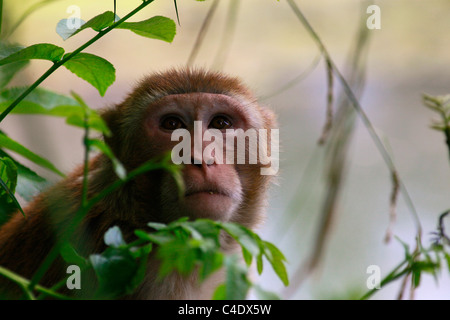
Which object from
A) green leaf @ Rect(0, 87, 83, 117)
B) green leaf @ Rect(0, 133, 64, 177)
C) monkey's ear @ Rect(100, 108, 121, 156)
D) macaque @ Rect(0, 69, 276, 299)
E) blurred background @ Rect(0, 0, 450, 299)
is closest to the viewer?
green leaf @ Rect(0, 133, 64, 177)

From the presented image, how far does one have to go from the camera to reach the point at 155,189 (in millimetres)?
2793

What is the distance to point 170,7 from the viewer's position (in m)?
5.26

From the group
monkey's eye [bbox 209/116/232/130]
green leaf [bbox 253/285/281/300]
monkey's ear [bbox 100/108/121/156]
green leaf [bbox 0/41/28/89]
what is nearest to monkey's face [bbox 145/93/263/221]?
monkey's eye [bbox 209/116/232/130]

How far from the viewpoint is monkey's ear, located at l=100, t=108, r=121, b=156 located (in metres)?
2.97

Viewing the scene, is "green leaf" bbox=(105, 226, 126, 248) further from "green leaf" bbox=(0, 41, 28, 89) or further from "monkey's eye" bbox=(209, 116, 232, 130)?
"monkey's eye" bbox=(209, 116, 232, 130)

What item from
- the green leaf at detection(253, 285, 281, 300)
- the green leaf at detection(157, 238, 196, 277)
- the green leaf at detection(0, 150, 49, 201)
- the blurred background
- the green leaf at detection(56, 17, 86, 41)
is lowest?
the green leaf at detection(253, 285, 281, 300)

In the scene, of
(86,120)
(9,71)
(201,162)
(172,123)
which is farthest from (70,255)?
(172,123)

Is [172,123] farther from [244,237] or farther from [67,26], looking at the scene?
[244,237]

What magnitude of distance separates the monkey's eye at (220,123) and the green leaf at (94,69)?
1040 millimetres

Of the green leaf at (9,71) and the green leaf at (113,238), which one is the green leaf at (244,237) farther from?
the green leaf at (9,71)

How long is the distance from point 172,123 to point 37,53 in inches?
43.4

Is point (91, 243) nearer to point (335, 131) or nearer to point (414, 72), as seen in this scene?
point (335, 131)
